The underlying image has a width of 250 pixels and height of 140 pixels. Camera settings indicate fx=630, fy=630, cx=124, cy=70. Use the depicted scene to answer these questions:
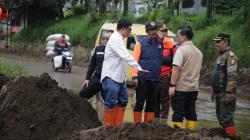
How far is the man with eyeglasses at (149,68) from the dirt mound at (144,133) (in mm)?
3147

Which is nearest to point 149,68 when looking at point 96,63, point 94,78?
point 94,78

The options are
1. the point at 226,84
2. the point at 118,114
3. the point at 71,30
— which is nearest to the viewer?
the point at 226,84

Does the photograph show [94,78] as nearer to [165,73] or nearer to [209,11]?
[165,73]

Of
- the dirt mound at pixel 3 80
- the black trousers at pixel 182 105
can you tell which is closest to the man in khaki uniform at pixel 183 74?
the black trousers at pixel 182 105

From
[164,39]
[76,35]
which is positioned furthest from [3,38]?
[164,39]

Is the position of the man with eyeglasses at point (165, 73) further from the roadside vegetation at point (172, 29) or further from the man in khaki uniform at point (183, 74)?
the roadside vegetation at point (172, 29)

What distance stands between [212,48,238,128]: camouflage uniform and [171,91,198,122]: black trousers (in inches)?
16.4

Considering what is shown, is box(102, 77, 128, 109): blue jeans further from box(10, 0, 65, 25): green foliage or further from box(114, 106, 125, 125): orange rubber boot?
box(10, 0, 65, 25): green foliage

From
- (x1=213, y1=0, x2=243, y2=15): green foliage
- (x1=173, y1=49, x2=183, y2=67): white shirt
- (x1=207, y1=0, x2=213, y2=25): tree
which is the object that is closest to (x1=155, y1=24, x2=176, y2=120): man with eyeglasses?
(x1=173, y1=49, x2=183, y2=67): white shirt

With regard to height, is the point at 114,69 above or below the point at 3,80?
above

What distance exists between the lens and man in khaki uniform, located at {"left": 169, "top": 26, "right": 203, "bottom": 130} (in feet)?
31.4

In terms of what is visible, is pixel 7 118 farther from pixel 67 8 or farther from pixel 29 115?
pixel 67 8

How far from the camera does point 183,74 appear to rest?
962 centimetres

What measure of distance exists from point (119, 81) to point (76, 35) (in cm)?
2839
